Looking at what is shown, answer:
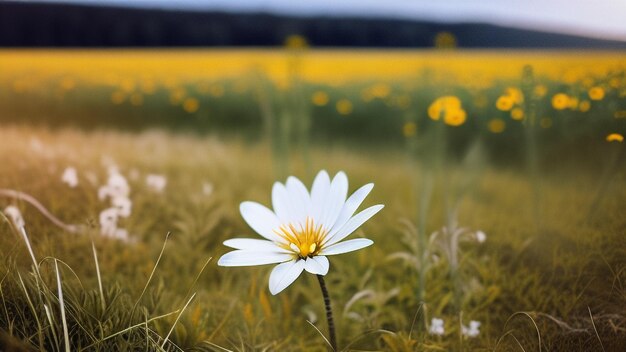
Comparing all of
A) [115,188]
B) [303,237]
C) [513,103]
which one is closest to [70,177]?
[115,188]

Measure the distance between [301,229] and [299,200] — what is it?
0.09 ft

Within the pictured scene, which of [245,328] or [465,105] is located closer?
[245,328]

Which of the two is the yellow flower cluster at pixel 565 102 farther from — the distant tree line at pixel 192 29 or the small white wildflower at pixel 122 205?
the small white wildflower at pixel 122 205

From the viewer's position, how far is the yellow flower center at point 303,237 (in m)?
0.43

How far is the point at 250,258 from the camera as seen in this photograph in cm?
42

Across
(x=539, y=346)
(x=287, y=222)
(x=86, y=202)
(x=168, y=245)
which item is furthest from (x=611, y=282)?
(x=86, y=202)

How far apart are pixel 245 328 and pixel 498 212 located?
32 centimetres

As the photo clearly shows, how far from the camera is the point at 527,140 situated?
68cm

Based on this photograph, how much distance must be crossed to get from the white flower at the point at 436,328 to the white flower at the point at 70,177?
0.42 m

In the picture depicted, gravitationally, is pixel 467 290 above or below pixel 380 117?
below

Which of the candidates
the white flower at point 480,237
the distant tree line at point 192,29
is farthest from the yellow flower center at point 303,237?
the distant tree line at point 192,29

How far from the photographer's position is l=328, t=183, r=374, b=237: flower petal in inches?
17.0

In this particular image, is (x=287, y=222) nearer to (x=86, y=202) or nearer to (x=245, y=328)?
(x=245, y=328)

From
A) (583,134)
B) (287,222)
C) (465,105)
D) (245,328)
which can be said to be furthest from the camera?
(465,105)
